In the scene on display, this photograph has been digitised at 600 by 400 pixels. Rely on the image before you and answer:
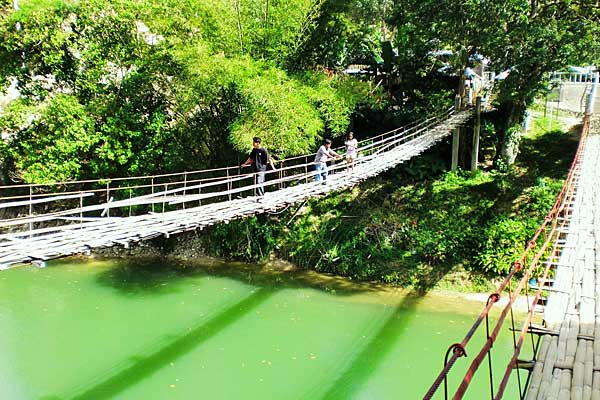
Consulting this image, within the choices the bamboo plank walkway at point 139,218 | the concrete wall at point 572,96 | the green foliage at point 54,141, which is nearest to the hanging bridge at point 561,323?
the bamboo plank walkway at point 139,218

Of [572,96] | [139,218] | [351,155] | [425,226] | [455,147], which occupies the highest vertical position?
[572,96]

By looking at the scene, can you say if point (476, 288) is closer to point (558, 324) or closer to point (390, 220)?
point (390, 220)

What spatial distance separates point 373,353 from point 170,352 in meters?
2.35

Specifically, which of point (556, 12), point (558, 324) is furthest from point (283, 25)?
point (558, 324)

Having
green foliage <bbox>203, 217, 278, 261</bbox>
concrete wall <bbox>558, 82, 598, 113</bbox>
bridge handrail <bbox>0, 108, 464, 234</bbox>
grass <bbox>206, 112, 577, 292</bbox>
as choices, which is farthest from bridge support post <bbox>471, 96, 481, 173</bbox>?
green foliage <bbox>203, 217, 278, 261</bbox>

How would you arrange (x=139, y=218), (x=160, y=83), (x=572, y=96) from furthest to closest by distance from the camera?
(x=572, y=96)
(x=160, y=83)
(x=139, y=218)

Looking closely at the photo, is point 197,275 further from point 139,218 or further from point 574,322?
point 574,322

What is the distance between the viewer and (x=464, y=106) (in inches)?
390

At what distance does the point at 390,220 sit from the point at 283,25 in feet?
12.4

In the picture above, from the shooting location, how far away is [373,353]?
6125 mm

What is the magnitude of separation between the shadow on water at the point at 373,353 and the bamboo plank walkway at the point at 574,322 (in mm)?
2324

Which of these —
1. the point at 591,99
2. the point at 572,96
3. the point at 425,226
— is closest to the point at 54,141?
the point at 425,226

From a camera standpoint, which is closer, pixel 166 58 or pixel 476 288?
pixel 476 288

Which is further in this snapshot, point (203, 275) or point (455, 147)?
point (455, 147)
